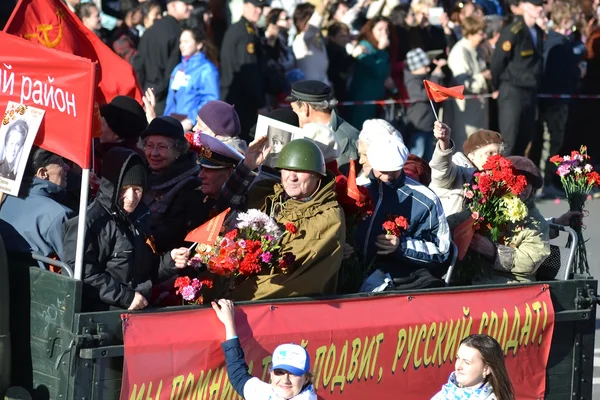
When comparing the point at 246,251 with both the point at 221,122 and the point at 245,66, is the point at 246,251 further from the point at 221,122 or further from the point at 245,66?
the point at 245,66

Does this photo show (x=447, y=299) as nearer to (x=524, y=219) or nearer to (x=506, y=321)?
(x=506, y=321)

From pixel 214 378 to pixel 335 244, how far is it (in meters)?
1.00

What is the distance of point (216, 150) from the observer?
766cm

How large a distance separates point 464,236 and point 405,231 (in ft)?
1.63

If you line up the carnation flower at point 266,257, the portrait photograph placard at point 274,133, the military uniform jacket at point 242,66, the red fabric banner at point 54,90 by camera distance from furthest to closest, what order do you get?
the military uniform jacket at point 242,66
the portrait photograph placard at point 274,133
the carnation flower at point 266,257
the red fabric banner at point 54,90

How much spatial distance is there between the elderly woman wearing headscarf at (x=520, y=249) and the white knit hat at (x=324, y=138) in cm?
108

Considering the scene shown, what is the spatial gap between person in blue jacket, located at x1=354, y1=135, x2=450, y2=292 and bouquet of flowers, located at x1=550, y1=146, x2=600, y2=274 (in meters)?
1.35

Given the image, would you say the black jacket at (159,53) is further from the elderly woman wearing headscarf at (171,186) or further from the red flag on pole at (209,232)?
the red flag on pole at (209,232)

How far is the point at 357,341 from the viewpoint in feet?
22.2

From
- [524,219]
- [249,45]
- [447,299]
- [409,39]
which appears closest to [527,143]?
[409,39]

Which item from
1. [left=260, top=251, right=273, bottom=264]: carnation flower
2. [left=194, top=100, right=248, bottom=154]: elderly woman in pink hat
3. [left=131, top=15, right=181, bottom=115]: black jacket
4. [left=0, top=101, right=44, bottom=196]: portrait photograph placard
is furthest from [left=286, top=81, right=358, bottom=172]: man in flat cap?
[left=131, top=15, right=181, bottom=115]: black jacket

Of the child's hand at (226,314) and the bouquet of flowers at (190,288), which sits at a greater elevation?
the bouquet of flowers at (190,288)

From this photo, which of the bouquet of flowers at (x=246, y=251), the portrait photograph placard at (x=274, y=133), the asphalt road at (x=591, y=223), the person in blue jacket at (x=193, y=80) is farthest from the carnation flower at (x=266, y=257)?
the person in blue jacket at (x=193, y=80)

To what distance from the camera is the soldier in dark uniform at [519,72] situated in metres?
15.4
